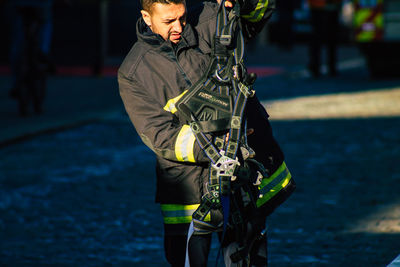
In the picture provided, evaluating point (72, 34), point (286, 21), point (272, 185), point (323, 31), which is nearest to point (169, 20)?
point (272, 185)

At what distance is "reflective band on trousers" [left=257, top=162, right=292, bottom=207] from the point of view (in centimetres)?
331

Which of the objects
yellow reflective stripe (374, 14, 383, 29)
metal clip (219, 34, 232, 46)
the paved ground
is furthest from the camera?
yellow reflective stripe (374, 14, 383, 29)

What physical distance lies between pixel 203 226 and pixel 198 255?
0.54ft

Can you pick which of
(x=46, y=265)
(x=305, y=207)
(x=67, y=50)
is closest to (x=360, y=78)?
(x=67, y=50)

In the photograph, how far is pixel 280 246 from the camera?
4.74m

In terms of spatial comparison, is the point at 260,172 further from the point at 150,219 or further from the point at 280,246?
the point at 150,219

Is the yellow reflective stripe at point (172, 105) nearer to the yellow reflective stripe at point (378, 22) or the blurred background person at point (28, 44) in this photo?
the blurred background person at point (28, 44)

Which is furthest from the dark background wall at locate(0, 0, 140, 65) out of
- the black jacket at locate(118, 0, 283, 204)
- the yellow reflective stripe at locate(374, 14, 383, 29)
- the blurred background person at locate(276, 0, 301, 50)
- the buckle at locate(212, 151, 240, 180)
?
the buckle at locate(212, 151, 240, 180)

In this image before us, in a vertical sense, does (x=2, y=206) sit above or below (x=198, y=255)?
below

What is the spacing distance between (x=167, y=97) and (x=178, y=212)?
0.46 metres

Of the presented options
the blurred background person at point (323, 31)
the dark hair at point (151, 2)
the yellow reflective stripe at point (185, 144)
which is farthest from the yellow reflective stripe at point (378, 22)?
the yellow reflective stripe at point (185, 144)

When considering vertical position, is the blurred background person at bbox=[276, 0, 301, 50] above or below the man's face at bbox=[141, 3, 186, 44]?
below

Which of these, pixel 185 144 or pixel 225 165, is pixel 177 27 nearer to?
pixel 185 144

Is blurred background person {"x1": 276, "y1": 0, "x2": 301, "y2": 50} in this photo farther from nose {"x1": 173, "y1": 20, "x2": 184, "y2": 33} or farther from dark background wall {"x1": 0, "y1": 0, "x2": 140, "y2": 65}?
nose {"x1": 173, "y1": 20, "x2": 184, "y2": 33}
